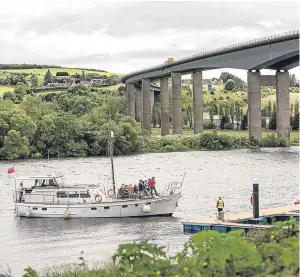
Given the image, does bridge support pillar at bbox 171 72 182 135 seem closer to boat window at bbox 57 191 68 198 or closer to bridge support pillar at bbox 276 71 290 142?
bridge support pillar at bbox 276 71 290 142

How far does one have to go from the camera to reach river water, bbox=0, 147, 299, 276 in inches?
1345

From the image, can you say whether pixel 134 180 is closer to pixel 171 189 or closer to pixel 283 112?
pixel 171 189

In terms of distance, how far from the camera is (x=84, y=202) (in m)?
46.4

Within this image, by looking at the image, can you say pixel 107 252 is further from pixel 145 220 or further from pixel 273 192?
pixel 273 192

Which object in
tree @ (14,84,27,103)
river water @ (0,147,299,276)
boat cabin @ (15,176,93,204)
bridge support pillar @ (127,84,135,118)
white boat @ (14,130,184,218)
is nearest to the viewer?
river water @ (0,147,299,276)

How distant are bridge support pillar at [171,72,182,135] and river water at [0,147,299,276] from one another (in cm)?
3316

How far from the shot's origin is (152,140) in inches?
4193

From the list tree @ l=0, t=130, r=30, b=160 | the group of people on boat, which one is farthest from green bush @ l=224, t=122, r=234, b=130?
the group of people on boat

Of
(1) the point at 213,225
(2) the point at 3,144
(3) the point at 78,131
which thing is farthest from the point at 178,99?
(1) the point at 213,225

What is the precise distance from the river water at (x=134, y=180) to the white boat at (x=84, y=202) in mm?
818

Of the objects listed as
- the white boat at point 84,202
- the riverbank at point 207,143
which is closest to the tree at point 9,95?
the riverbank at point 207,143

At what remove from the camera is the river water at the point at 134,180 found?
3416 cm

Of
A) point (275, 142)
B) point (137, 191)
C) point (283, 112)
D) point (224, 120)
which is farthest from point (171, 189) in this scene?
point (224, 120)

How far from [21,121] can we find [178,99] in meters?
36.8
